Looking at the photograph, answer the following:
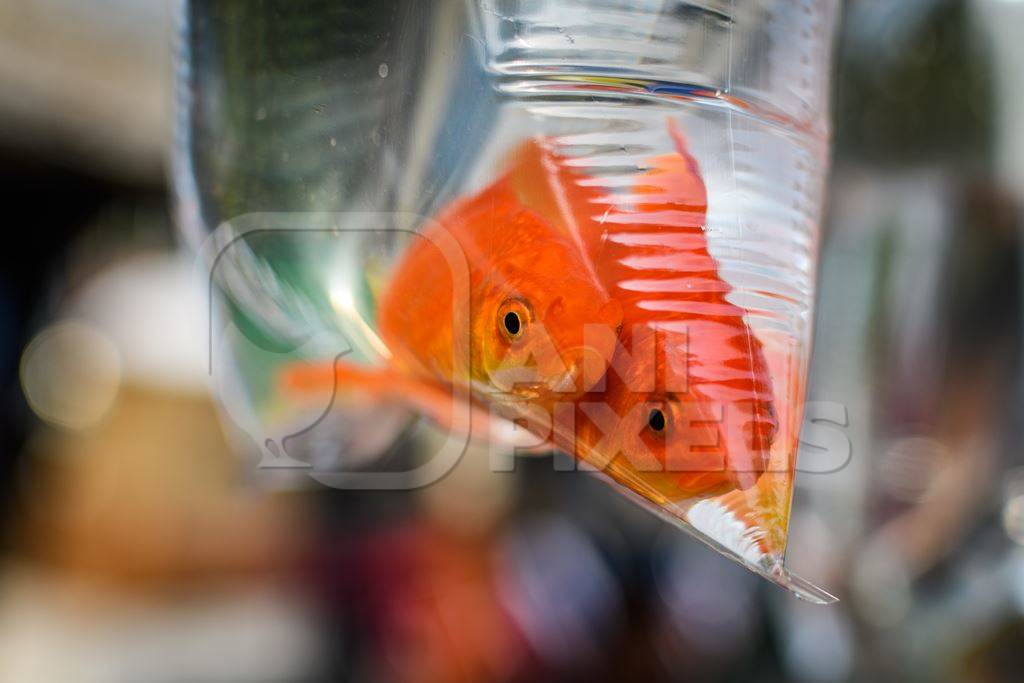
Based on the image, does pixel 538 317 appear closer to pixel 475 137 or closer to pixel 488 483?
pixel 475 137

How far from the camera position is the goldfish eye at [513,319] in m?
0.15

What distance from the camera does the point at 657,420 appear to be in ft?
0.45

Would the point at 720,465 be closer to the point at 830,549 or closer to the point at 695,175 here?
the point at 695,175

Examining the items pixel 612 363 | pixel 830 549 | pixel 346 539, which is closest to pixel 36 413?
pixel 346 539

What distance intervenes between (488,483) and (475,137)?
92 cm

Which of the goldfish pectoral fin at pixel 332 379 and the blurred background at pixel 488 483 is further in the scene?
the blurred background at pixel 488 483

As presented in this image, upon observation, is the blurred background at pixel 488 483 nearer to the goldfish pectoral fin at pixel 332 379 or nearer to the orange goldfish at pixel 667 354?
the goldfish pectoral fin at pixel 332 379

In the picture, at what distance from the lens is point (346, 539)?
1.00m

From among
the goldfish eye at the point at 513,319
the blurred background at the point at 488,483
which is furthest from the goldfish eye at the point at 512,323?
the blurred background at the point at 488,483

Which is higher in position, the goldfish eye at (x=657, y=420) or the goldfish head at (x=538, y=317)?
the goldfish head at (x=538, y=317)

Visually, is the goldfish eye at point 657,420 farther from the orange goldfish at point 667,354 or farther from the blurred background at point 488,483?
the blurred background at point 488,483

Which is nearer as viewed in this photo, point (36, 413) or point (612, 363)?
point (612, 363)

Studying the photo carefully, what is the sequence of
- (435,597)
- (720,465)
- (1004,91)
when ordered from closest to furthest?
(720,465) < (1004,91) < (435,597)

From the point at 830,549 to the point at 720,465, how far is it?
13.1 inches
